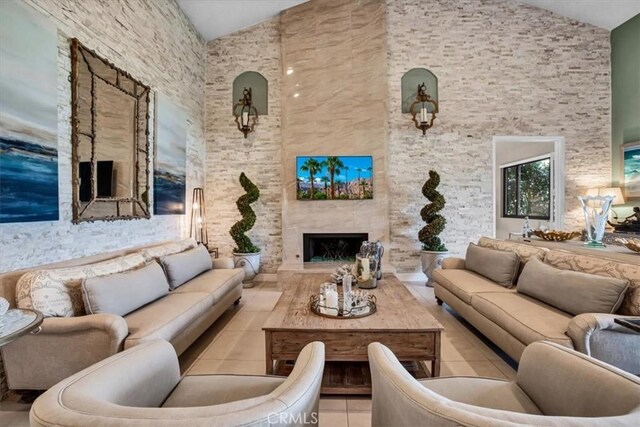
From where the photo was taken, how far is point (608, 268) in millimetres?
2402

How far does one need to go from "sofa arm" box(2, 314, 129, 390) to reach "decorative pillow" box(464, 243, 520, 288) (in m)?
3.36

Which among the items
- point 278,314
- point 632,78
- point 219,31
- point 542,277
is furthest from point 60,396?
point 632,78

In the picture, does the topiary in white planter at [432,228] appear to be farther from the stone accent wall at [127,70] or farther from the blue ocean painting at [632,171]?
the stone accent wall at [127,70]

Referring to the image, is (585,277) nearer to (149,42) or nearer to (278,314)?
(278,314)

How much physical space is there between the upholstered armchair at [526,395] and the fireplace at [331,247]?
3892 millimetres

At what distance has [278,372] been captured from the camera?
89.7 inches

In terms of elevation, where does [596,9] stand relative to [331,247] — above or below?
above

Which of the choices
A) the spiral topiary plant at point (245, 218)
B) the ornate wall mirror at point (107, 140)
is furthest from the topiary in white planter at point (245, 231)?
the ornate wall mirror at point (107, 140)

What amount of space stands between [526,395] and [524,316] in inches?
43.8

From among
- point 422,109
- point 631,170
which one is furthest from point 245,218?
point 631,170

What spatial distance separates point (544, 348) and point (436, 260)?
369 centimetres

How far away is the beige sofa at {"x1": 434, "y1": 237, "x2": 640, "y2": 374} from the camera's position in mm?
1976

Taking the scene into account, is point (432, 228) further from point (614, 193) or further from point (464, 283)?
point (614, 193)

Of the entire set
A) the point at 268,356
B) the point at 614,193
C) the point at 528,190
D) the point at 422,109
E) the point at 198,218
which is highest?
the point at 422,109
